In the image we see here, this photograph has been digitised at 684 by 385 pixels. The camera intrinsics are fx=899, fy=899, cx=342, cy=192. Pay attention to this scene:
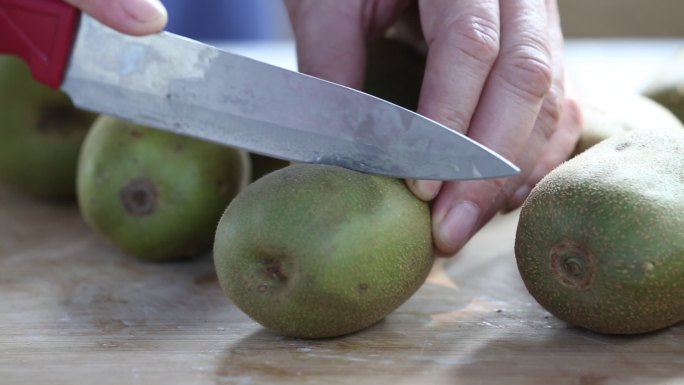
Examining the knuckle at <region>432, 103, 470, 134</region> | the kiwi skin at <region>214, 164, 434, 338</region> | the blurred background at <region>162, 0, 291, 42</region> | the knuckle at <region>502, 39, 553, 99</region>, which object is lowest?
the blurred background at <region>162, 0, 291, 42</region>

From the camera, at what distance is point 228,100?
1317 millimetres

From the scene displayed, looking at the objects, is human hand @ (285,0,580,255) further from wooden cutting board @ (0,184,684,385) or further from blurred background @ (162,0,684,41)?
blurred background @ (162,0,684,41)

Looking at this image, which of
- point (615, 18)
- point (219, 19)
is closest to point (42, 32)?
point (219, 19)

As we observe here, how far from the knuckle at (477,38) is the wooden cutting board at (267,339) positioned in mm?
379

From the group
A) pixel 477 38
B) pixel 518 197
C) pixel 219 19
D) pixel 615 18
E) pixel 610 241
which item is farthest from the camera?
pixel 615 18

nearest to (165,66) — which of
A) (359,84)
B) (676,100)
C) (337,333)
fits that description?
(359,84)

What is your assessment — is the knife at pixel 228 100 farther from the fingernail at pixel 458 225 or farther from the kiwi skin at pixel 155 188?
the kiwi skin at pixel 155 188

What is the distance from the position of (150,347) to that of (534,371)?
514 mm

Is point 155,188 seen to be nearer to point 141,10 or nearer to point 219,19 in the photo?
point 141,10

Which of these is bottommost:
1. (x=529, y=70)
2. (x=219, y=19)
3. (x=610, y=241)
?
(x=219, y=19)

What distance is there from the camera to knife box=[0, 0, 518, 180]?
122 centimetres

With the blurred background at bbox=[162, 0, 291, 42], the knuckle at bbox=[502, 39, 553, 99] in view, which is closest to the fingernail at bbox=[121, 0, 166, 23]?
the knuckle at bbox=[502, 39, 553, 99]

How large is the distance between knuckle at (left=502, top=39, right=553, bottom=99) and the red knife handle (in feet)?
2.16

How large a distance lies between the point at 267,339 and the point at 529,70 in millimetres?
568
